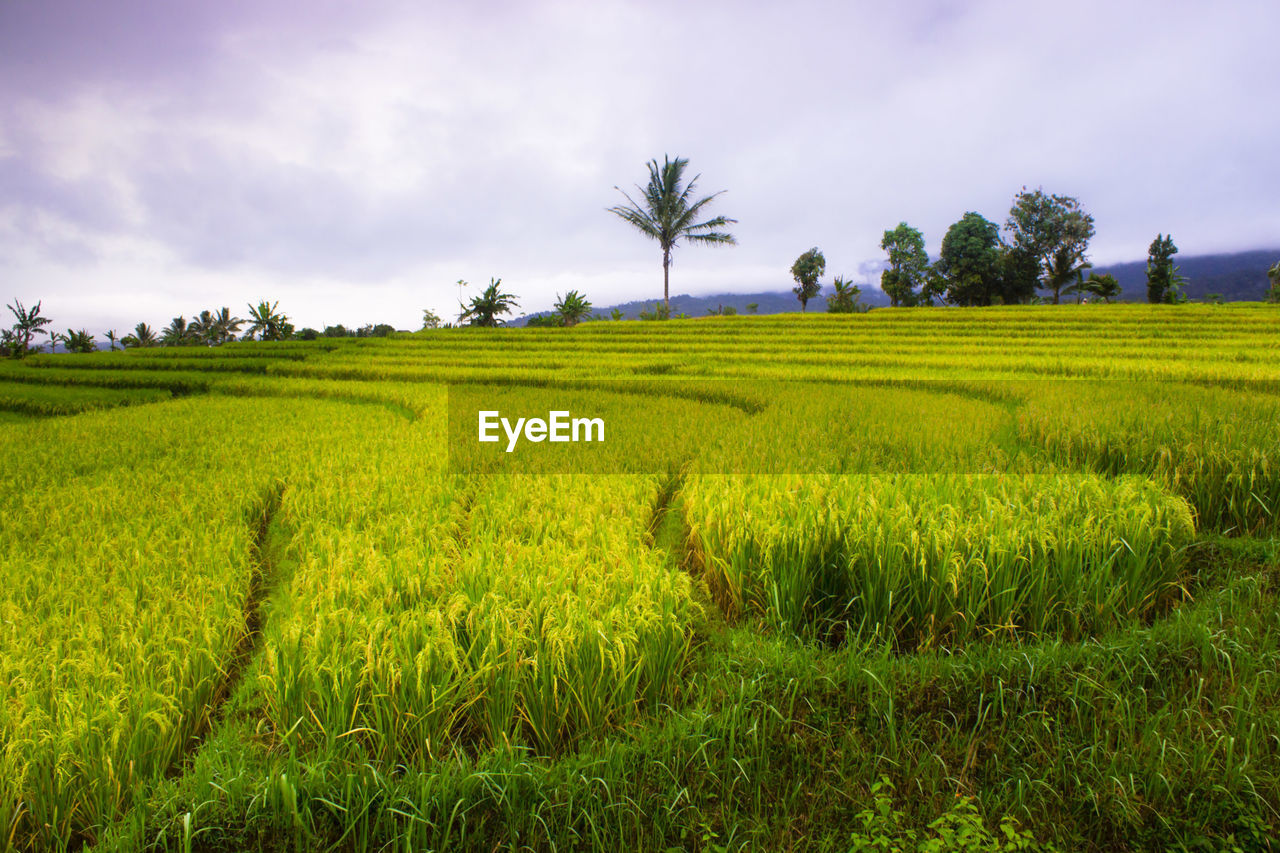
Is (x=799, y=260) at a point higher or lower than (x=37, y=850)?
higher

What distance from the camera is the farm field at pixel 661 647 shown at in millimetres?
1562

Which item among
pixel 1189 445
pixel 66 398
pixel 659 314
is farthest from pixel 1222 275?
pixel 66 398

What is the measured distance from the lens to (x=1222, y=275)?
142m

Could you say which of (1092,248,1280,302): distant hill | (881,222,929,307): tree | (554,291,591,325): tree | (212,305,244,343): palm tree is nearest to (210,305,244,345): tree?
(212,305,244,343): palm tree

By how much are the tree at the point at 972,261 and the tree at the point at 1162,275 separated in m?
6.45

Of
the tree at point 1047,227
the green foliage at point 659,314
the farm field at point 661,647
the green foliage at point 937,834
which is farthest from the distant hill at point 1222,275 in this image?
the green foliage at point 937,834

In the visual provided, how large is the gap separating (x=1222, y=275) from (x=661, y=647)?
8212 inches

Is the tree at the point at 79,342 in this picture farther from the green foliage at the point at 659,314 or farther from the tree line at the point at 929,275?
the green foliage at the point at 659,314

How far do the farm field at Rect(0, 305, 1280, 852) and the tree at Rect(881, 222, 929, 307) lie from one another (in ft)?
118

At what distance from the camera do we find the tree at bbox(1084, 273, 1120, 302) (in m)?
26.2

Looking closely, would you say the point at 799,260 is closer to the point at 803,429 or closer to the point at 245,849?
the point at 803,429

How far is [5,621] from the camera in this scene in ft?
7.12

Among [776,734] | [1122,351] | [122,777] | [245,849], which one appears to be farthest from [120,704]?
[1122,351]

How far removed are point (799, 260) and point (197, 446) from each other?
42002 millimetres
